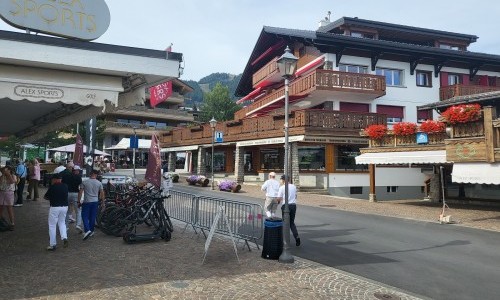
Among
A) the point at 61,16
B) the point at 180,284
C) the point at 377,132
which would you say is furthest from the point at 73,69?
the point at 377,132

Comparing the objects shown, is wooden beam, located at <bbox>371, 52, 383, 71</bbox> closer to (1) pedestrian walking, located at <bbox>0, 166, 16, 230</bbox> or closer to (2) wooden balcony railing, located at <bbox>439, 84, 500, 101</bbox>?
(2) wooden balcony railing, located at <bbox>439, 84, 500, 101</bbox>

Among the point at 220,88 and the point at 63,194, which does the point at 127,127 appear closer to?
the point at 220,88

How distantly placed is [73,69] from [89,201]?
4.35m

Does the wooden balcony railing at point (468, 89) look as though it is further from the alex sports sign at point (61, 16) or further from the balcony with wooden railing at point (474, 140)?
the alex sports sign at point (61, 16)

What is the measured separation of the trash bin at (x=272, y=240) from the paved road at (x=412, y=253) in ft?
2.92

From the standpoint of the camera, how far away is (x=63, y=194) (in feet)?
27.5

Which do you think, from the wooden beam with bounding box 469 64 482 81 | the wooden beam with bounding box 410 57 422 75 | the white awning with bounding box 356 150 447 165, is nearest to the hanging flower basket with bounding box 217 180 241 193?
the white awning with bounding box 356 150 447 165

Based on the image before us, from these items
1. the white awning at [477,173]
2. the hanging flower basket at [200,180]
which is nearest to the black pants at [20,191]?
the hanging flower basket at [200,180]

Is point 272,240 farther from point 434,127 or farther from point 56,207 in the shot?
point 434,127

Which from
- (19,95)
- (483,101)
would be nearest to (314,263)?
(19,95)

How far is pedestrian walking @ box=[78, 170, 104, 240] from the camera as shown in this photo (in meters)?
9.50

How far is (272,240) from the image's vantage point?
7.93 metres

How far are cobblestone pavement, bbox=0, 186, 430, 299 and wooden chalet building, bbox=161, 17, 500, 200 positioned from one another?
15523mm

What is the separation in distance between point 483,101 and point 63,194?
819 inches
